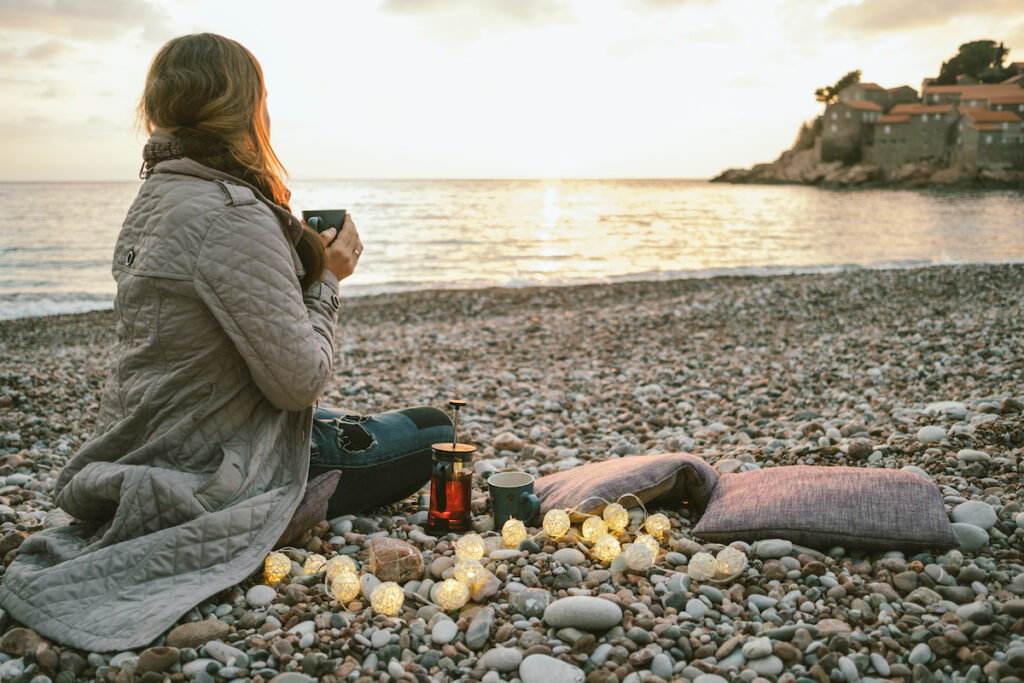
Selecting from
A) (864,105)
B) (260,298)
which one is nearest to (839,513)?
(260,298)

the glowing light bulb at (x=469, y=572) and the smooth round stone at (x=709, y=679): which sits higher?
the glowing light bulb at (x=469, y=572)

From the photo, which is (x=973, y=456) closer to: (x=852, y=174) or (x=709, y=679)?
(x=709, y=679)

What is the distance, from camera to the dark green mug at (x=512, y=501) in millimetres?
3461

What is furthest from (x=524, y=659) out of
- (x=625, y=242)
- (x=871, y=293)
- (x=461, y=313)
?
(x=625, y=242)

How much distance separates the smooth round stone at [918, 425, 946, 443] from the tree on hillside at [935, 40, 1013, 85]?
349ft

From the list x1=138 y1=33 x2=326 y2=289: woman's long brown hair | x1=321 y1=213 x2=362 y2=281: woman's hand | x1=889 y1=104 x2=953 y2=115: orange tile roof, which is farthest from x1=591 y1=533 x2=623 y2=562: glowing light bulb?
x1=889 y1=104 x2=953 y2=115: orange tile roof

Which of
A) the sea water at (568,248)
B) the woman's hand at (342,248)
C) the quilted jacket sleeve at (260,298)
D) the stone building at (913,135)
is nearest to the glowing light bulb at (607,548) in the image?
the quilted jacket sleeve at (260,298)

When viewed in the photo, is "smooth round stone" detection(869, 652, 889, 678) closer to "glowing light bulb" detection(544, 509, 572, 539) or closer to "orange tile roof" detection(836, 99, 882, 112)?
"glowing light bulb" detection(544, 509, 572, 539)

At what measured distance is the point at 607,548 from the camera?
2992 mm

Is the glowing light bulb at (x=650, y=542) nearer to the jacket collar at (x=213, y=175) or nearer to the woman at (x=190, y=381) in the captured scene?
the woman at (x=190, y=381)

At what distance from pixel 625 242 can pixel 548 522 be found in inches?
978

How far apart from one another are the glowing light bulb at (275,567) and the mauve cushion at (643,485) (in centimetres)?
135

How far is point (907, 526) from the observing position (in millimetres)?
2840

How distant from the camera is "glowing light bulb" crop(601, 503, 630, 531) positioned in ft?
10.6
